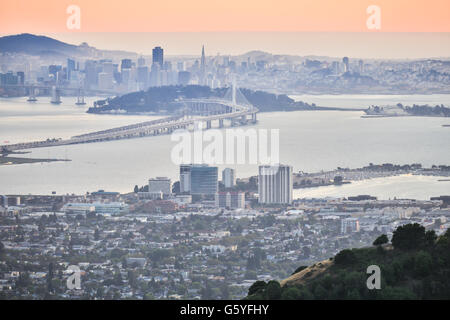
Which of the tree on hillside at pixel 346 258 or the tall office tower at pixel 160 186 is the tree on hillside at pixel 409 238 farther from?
the tall office tower at pixel 160 186

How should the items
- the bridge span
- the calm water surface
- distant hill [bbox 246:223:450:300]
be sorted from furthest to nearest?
the bridge span, the calm water surface, distant hill [bbox 246:223:450:300]

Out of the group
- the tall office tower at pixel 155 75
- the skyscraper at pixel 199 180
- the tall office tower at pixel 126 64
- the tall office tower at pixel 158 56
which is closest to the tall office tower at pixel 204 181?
the skyscraper at pixel 199 180

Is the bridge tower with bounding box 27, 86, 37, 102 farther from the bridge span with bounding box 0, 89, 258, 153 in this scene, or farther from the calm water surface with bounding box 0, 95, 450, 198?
the bridge span with bounding box 0, 89, 258, 153

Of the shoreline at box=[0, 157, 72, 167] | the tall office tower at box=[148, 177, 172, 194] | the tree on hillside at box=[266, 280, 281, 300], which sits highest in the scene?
the tree on hillside at box=[266, 280, 281, 300]

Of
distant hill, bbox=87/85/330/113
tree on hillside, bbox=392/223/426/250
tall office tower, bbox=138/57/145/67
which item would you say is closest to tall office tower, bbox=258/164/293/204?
tree on hillside, bbox=392/223/426/250

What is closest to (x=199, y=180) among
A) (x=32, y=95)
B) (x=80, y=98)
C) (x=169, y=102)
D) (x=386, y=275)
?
(x=386, y=275)

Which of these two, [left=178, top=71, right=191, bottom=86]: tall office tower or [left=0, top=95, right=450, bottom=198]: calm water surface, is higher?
[left=178, top=71, right=191, bottom=86]: tall office tower

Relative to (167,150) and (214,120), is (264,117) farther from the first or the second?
(167,150)
